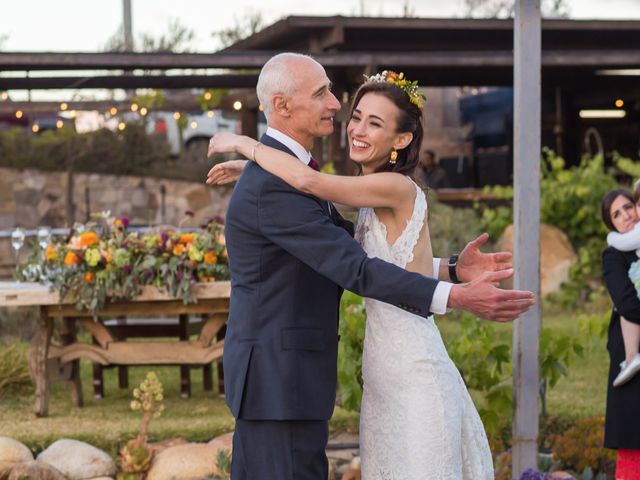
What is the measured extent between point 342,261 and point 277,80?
0.61 meters

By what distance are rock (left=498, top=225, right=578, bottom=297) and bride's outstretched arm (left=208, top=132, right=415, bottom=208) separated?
10.5 metres

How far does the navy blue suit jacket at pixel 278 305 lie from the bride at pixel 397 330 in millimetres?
112

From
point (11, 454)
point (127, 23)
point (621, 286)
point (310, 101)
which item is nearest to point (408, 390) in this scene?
point (310, 101)

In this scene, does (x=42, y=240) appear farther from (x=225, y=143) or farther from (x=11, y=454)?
(x=225, y=143)

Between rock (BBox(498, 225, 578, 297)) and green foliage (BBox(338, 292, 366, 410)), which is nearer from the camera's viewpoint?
green foliage (BBox(338, 292, 366, 410))

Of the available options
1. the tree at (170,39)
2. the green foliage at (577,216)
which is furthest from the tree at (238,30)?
the green foliage at (577,216)

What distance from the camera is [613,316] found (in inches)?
222

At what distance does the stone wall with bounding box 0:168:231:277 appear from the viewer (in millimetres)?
19188

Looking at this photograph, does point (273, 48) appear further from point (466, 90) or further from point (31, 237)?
point (466, 90)

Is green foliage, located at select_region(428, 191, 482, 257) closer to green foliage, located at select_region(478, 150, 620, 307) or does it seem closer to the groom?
green foliage, located at select_region(478, 150, 620, 307)

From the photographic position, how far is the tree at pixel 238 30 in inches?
1006

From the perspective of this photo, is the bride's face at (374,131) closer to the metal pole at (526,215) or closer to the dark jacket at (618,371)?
the metal pole at (526,215)

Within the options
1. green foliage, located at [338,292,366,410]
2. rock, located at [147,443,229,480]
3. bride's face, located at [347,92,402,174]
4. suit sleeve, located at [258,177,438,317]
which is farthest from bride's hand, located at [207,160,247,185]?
rock, located at [147,443,229,480]

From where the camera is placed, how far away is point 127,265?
7.95 m
